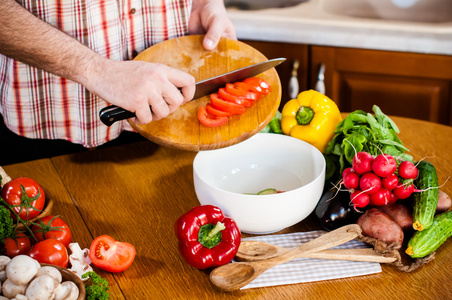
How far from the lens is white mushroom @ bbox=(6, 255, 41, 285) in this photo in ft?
3.00

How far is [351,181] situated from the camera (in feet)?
4.18

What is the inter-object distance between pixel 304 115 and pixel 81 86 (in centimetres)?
69

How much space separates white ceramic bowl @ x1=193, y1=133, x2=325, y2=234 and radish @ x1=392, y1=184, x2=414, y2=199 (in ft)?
0.58

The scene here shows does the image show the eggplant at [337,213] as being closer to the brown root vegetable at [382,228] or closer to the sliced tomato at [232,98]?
the brown root vegetable at [382,228]

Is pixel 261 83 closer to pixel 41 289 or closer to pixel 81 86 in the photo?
pixel 81 86

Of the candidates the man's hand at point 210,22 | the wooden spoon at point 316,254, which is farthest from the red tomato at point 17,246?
the man's hand at point 210,22

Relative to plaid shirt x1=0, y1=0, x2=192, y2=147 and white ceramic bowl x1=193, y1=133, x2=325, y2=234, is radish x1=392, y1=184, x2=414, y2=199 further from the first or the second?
plaid shirt x1=0, y1=0, x2=192, y2=147

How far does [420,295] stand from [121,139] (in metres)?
1.11

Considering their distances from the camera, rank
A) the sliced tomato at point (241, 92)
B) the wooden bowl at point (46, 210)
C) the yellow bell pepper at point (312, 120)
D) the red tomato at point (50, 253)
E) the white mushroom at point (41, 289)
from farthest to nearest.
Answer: the yellow bell pepper at point (312, 120), the sliced tomato at point (241, 92), the wooden bowl at point (46, 210), the red tomato at point (50, 253), the white mushroom at point (41, 289)

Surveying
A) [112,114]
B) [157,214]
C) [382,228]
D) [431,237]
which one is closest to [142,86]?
[112,114]

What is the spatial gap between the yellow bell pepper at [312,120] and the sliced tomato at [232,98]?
21 cm

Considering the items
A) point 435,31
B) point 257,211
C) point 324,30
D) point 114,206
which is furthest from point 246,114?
point 435,31

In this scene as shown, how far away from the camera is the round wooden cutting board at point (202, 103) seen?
4.49 feet

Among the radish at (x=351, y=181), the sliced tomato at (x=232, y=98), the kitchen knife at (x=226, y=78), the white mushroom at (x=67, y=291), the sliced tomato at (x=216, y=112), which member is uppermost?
the kitchen knife at (x=226, y=78)
